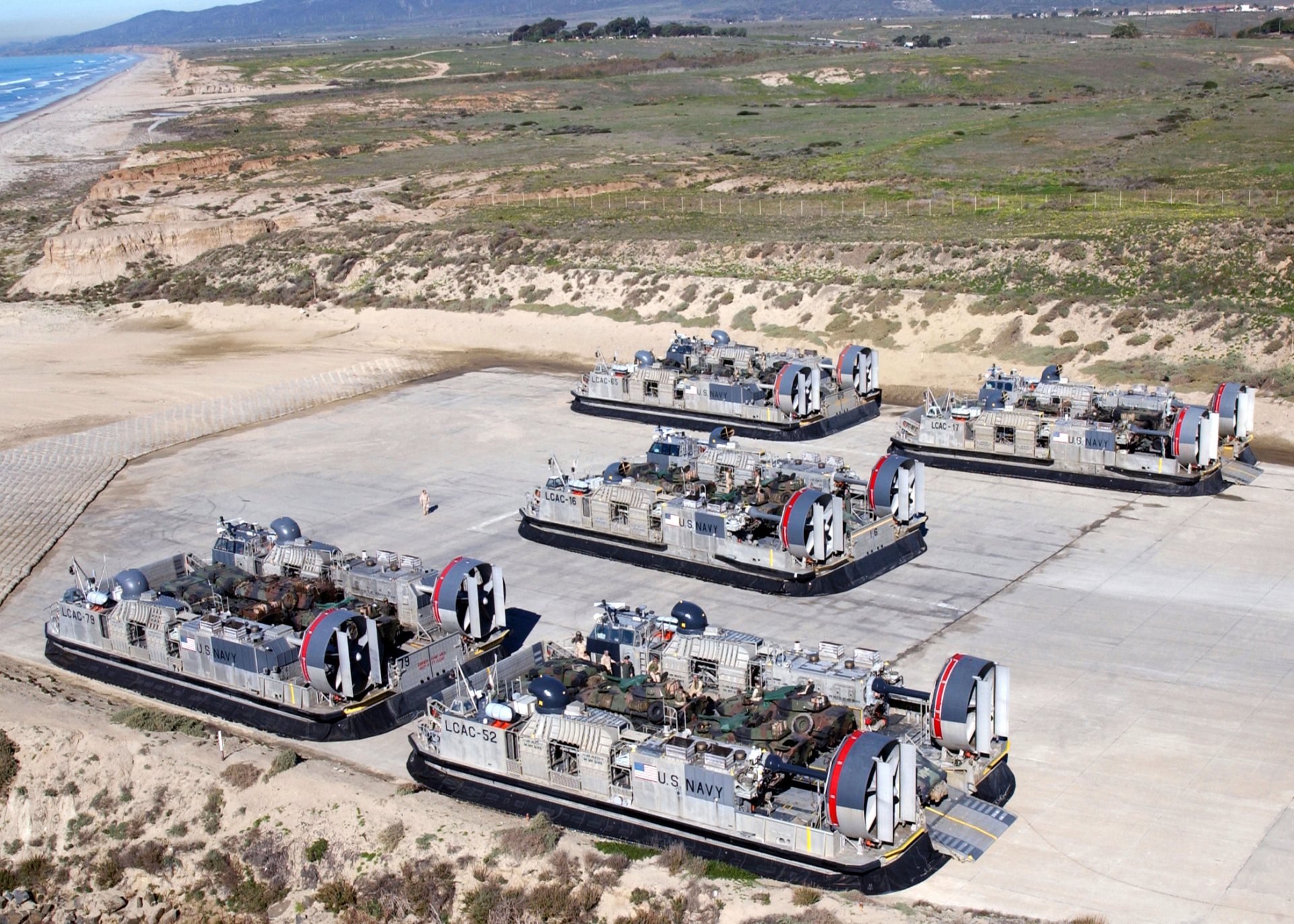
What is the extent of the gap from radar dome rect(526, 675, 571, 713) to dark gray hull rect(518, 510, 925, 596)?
32.5 feet

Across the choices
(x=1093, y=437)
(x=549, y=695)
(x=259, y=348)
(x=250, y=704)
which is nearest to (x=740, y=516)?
(x=549, y=695)

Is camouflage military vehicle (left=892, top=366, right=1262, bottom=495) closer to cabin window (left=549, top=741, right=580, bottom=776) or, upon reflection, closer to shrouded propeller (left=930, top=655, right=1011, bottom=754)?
shrouded propeller (left=930, top=655, right=1011, bottom=754)

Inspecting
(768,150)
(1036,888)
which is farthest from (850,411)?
(768,150)

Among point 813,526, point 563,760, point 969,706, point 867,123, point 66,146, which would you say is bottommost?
point 563,760

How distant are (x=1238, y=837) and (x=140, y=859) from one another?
1685 cm

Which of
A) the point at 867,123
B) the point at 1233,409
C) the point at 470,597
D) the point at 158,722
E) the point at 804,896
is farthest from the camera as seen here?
the point at 867,123

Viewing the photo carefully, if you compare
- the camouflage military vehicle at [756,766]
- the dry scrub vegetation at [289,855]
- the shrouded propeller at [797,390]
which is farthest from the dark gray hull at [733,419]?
the dry scrub vegetation at [289,855]

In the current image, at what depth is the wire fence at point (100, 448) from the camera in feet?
128

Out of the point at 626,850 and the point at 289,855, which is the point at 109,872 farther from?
the point at 626,850

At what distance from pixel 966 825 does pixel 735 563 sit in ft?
41.3

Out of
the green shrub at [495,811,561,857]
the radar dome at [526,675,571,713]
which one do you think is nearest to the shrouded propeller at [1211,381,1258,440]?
the radar dome at [526,675,571,713]

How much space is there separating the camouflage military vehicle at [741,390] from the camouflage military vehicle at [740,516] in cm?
751

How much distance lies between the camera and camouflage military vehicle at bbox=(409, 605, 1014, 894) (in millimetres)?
19391

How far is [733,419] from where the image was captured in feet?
153
